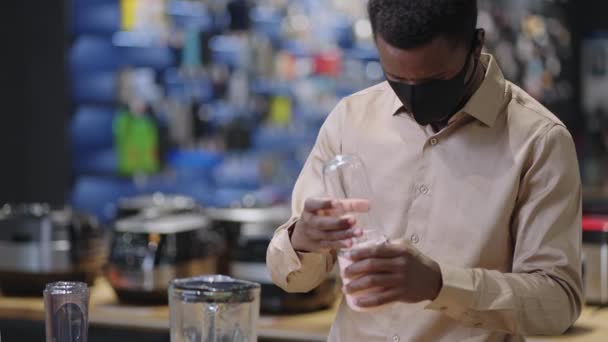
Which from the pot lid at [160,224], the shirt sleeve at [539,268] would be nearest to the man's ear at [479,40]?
the shirt sleeve at [539,268]

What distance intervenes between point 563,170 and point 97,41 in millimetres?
5070

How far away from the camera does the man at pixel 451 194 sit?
1961 mm

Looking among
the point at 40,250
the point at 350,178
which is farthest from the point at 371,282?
the point at 40,250

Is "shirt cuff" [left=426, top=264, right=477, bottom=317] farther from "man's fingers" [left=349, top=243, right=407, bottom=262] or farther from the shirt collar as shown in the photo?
the shirt collar

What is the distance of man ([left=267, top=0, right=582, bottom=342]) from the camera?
196 cm

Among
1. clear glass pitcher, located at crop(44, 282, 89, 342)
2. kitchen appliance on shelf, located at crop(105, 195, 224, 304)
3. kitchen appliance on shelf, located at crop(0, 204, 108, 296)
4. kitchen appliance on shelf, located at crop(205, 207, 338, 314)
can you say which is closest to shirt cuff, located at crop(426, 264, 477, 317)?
clear glass pitcher, located at crop(44, 282, 89, 342)

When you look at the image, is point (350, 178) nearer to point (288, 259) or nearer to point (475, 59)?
point (288, 259)

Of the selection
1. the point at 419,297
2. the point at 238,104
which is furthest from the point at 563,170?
the point at 238,104

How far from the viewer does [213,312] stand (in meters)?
1.97

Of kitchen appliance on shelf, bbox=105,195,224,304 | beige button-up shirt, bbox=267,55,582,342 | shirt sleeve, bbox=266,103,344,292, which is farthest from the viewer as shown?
kitchen appliance on shelf, bbox=105,195,224,304

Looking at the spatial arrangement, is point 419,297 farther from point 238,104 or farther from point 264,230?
point 238,104

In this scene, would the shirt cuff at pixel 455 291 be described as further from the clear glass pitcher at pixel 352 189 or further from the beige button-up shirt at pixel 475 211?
the clear glass pitcher at pixel 352 189

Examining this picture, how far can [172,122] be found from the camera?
7.60 metres

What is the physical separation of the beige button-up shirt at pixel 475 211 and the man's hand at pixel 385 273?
0.14 metres
